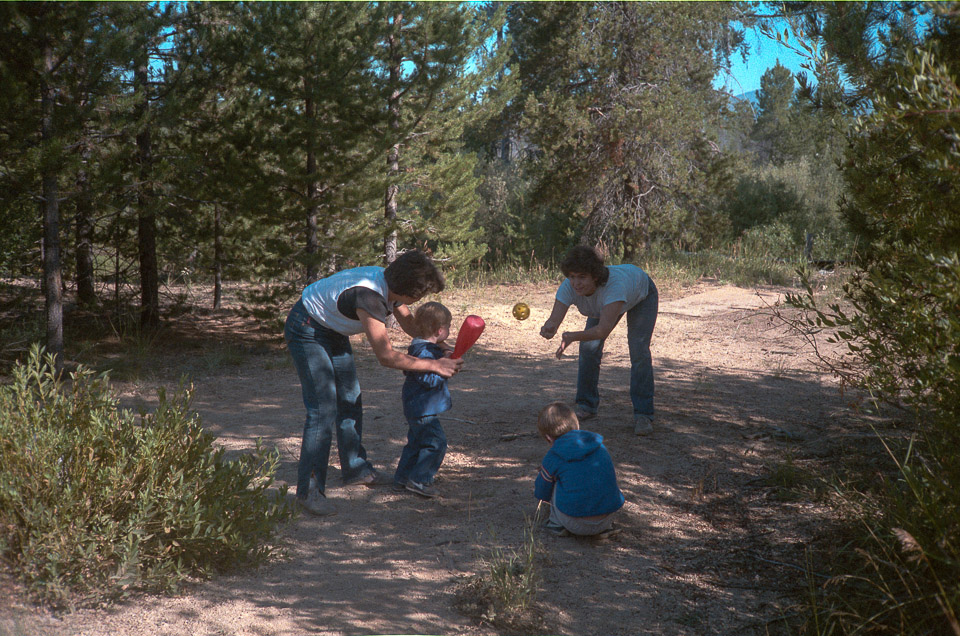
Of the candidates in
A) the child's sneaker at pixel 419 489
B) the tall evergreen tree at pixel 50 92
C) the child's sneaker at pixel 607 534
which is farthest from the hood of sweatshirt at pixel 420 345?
the tall evergreen tree at pixel 50 92

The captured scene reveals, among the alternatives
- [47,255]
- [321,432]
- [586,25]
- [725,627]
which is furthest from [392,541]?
[586,25]

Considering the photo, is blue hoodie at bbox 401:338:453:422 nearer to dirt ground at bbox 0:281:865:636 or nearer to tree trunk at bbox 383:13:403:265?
dirt ground at bbox 0:281:865:636

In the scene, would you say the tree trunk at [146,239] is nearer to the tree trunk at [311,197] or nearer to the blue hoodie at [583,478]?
the tree trunk at [311,197]

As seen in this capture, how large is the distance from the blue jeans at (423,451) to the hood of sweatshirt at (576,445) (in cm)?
89

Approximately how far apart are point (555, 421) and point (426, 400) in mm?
871

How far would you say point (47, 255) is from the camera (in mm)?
6918

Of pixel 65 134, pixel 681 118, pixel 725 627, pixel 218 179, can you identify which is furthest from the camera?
pixel 681 118

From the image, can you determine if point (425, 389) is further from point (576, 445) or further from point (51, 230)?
point (51, 230)

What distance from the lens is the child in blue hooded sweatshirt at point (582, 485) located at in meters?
3.86

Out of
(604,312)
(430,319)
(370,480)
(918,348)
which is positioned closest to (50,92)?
(430,319)

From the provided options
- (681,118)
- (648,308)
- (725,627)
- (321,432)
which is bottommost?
(725,627)

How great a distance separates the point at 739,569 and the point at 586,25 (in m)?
14.0

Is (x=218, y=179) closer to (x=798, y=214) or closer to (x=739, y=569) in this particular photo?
(x=739, y=569)

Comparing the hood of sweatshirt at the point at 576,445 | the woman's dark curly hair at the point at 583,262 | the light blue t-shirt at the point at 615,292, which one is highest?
the woman's dark curly hair at the point at 583,262
